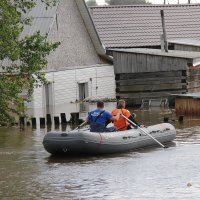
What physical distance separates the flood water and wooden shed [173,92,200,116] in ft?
26.7

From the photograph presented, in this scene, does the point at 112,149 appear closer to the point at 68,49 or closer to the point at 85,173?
the point at 85,173

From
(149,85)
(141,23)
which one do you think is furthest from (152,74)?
(141,23)

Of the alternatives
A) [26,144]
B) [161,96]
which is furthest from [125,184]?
[161,96]

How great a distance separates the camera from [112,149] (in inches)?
925

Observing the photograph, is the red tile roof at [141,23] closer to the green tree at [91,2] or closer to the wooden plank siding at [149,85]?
the wooden plank siding at [149,85]

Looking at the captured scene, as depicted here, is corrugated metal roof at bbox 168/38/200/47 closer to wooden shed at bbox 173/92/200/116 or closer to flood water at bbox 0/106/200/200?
wooden shed at bbox 173/92/200/116

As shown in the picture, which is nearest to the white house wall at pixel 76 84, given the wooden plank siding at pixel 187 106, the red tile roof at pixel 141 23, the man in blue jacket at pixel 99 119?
the red tile roof at pixel 141 23

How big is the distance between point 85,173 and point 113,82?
104 feet

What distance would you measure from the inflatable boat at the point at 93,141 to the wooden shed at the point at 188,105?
10798mm

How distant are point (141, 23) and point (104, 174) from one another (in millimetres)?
37998

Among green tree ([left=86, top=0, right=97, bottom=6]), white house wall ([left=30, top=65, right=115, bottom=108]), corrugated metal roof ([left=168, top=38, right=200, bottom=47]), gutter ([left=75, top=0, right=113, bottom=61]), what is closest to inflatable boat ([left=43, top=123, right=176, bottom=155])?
white house wall ([left=30, top=65, right=115, bottom=108])

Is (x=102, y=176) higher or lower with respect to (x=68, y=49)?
lower

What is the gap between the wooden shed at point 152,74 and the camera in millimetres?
44688

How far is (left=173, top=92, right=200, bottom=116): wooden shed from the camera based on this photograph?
35406 mm
